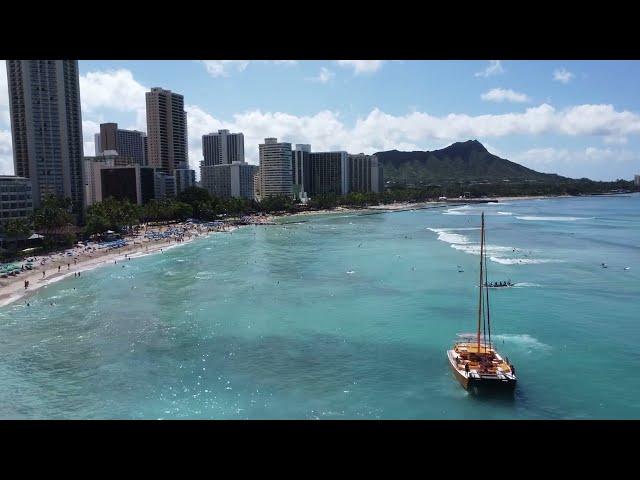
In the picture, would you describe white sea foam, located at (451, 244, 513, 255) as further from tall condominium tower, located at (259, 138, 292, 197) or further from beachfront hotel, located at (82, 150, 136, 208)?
tall condominium tower, located at (259, 138, 292, 197)

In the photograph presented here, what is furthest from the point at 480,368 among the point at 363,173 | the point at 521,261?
the point at 363,173

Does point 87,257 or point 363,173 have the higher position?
point 363,173

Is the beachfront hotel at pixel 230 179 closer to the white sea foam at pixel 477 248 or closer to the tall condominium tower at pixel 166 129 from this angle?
the tall condominium tower at pixel 166 129

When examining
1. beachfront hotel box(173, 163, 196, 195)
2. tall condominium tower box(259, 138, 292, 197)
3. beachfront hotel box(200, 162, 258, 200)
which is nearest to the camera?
beachfront hotel box(173, 163, 196, 195)

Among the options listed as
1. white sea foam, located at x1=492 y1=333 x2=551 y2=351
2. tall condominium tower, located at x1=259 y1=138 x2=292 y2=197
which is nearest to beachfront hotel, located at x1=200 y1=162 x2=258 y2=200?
tall condominium tower, located at x1=259 y1=138 x2=292 y2=197

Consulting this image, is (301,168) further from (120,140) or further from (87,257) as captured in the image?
(87,257)

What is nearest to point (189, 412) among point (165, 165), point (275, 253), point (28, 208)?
point (275, 253)

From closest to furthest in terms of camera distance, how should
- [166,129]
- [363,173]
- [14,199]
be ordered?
[14,199] < [166,129] < [363,173]
